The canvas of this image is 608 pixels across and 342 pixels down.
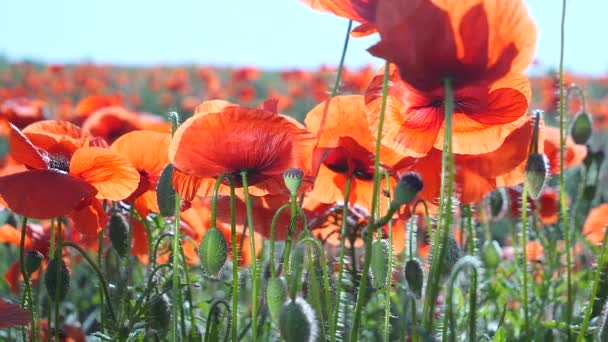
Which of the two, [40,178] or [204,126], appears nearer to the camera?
[204,126]

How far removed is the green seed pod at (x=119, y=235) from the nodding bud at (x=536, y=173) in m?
0.79

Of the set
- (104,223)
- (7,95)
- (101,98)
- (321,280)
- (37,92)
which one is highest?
(37,92)

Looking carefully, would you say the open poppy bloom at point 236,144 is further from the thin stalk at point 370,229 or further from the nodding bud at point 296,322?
the nodding bud at point 296,322

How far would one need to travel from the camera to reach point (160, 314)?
173cm

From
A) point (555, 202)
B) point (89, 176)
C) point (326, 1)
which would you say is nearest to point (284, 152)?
point (326, 1)

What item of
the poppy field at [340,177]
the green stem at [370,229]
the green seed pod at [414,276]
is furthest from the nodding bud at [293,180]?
the green seed pod at [414,276]

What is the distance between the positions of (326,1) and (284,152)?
272 millimetres

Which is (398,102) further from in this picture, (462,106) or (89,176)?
(89,176)

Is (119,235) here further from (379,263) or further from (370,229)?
(370,229)

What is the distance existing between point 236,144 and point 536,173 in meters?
0.54

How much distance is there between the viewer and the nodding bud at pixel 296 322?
110cm

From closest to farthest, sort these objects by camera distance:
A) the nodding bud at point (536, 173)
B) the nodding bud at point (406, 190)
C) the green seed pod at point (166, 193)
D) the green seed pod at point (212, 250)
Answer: the nodding bud at point (406, 190), the green seed pod at point (212, 250), the green seed pod at point (166, 193), the nodding bud at point (536, 173)

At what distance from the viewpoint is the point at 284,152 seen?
4.77 ft

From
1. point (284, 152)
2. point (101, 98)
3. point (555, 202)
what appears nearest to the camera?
point (284, 152)
